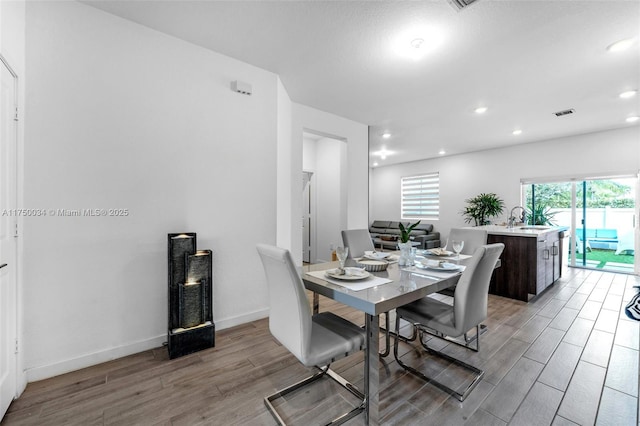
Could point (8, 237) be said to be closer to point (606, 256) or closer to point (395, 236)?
point (395, 236)

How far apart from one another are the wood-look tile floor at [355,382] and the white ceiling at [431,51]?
2.66 metres

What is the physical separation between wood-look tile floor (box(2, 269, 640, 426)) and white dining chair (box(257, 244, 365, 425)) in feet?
0.30

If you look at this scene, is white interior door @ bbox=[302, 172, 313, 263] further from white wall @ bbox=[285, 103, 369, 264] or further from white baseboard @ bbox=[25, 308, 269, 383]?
white baseboard @ bbox=[25, 308, 269, 383]

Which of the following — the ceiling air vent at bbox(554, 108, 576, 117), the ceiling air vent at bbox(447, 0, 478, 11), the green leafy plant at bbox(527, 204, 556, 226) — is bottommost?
the green leafy plant at bbox(527, 204, 556, 226)

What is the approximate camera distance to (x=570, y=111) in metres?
4.06

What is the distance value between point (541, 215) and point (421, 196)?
294cm

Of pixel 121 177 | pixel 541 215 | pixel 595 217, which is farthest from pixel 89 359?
pixel 595 217

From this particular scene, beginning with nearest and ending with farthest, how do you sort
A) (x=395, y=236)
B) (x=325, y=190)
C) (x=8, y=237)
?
1. (x=8, y=237)
2. (x=325, y=190)
3. (x=395, y=236)

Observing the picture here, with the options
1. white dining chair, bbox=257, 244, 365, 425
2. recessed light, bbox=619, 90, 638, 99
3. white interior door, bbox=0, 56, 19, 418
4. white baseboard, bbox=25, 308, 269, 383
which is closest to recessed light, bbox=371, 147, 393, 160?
recessed light, bbox=619, 90, 638, 99

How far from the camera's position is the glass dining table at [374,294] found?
1.36 meters

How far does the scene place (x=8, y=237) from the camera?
5.41ft

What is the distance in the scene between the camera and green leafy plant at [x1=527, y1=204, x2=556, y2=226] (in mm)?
5871

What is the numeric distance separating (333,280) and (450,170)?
6862mm

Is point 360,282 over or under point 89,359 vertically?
over
